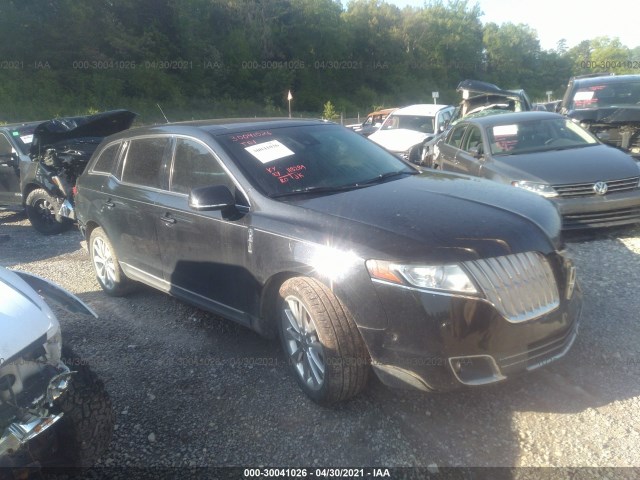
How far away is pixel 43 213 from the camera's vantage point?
8.66m

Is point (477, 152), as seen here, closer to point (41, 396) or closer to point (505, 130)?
point (505, 130)

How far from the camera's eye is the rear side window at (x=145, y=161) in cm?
434

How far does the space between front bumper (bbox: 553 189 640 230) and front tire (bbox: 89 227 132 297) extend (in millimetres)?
4653

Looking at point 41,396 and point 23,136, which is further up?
point 23,136

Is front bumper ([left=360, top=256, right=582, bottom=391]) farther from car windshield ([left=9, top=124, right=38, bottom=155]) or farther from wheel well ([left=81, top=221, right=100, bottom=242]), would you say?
car windshield ([left=9, top=124, right=38, bottom=155])

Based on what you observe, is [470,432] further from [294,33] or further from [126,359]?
[294,33]

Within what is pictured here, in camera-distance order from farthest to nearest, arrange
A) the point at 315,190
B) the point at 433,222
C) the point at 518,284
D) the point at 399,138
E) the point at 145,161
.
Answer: the point at 399,138 < the point at 145,161 < the point at 315,190 < the point at 433,222 < the point at 518,284

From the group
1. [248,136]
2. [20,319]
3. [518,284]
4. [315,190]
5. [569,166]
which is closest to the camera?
[20,319]

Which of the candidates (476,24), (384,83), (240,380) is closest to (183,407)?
(240,380)

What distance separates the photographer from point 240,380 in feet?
11.6

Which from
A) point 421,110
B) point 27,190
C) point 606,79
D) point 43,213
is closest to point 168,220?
point 43,213

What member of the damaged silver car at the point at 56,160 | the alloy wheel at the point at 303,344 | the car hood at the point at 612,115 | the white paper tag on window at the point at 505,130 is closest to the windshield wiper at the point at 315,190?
the alloy wheel at the point at 303,344

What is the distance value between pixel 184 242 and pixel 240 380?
1149mm

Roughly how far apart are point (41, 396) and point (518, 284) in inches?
92.2
